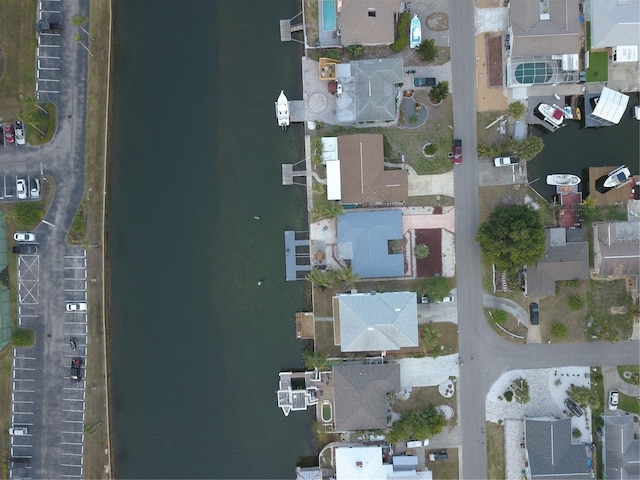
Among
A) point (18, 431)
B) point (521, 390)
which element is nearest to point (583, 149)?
point (521, 390)

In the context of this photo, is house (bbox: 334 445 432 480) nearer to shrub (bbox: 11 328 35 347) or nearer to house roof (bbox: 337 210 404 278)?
house roof (bbox: 337 210 404 278)

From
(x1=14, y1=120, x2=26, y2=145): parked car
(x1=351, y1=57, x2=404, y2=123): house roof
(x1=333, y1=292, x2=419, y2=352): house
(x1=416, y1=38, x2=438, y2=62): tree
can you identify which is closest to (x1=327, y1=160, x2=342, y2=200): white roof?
(x1=351, y1=57, x2=404, y2=123): house roof

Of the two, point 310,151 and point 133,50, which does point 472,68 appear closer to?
point 310,151

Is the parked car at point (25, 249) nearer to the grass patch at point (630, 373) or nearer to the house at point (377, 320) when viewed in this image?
the house at point (377, 320)

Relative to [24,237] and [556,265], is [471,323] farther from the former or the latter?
[24,237]

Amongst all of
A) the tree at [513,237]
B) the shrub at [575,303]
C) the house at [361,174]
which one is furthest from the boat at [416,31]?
the shrub at [575,303]

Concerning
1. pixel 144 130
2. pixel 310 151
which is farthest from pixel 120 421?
pixel 310 151

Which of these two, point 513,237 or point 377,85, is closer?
point 513,237

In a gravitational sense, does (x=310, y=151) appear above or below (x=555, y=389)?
above
